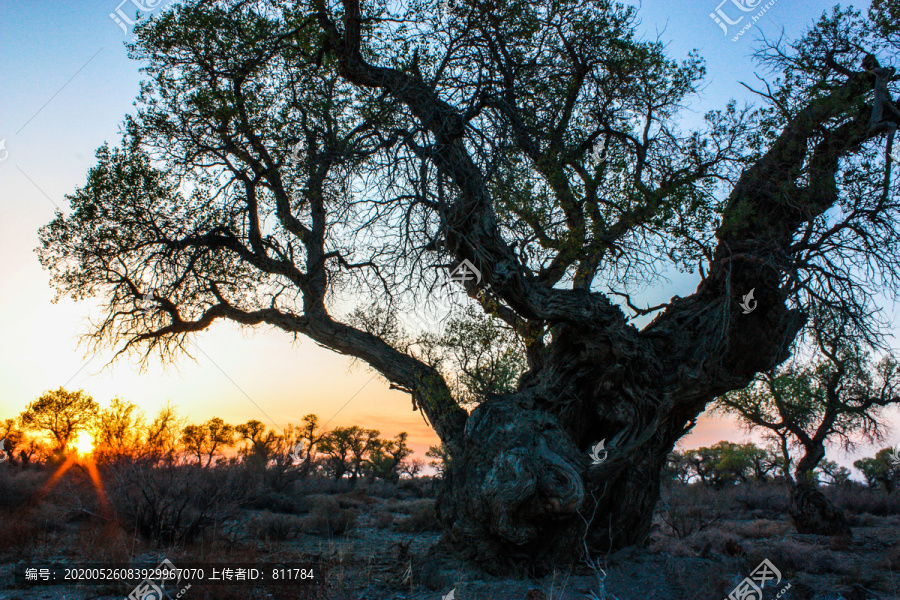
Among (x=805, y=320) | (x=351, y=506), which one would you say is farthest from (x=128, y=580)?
(x=351, y=506)

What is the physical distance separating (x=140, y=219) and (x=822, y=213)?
11.0m

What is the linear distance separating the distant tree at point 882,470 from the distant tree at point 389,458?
26.8 m

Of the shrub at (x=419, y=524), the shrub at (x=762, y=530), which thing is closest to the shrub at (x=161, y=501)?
the shrub at (x=419, y=524)

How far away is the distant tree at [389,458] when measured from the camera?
118ft

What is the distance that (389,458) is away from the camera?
37.4 m

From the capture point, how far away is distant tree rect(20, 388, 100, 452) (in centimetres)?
2552

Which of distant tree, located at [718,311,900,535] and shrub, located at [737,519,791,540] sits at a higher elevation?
distant tree, located at [718,311,900,535]

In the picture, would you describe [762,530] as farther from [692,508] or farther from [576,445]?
[576,445]

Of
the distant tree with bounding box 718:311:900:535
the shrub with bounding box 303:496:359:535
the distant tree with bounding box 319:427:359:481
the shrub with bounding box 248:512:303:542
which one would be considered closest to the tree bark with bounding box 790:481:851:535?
the distant tree with bounding box 718:311:900:535

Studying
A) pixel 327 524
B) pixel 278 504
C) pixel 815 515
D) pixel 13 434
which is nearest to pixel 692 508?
pixel 815 515

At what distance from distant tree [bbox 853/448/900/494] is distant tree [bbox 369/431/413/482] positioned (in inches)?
1053

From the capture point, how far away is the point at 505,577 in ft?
22.2

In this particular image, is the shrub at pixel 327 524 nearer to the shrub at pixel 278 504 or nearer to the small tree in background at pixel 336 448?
the shrub at pixel 278 504

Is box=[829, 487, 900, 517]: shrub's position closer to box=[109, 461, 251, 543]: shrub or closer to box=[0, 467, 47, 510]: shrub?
box=[109, 461, 251, 543]: shrub
